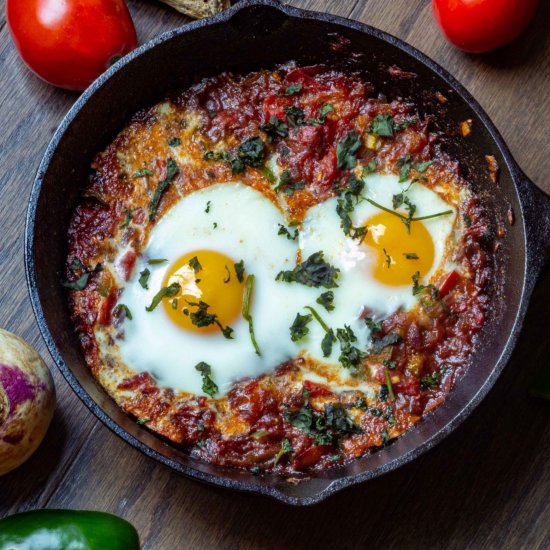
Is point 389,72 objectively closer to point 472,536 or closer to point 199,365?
point 199,365

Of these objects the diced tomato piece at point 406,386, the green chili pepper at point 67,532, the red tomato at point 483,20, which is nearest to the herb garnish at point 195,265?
the diced tomato piece at point 406,386

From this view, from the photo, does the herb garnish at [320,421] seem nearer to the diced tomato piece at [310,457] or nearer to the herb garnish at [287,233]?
the diced tomato piece at [310,457]

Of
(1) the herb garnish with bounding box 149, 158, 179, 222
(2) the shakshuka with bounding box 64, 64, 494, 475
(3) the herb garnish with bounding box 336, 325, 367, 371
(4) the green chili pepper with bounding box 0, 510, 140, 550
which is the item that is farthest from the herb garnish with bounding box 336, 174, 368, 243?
(4) the green chili pepper with bounding box 0, 510, 140, 550

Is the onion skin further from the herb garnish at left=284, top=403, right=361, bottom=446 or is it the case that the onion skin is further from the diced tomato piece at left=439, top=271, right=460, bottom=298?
the diced tomato piece at left=439, top=271, right=460, bottom=298

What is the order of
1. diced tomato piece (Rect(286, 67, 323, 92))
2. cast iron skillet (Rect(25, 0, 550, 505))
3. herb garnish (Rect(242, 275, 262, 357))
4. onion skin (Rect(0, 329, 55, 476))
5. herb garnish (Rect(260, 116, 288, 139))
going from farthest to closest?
1. diced tomato piece (Rect(286, 67, 323, 92))
2. herb garnish (Rect(260, 116, 288, 139))
3. herb garnish (Rect(242, 275, 262, 357))
4. onion skin (Rect(0, 329, 55, 476))
5. cast iron skillet (Rect(25, 0, 550, 505))

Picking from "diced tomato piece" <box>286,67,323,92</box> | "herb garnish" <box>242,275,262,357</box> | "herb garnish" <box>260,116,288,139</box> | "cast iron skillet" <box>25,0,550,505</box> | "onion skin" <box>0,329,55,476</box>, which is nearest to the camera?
"cast iron skillet" <box>25,0,550,505</box>

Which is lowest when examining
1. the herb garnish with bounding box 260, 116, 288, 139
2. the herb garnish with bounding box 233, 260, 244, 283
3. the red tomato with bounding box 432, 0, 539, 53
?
the herb garnish with bounding box 233, 260, 244, 283

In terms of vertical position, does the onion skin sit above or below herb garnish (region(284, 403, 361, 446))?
below
